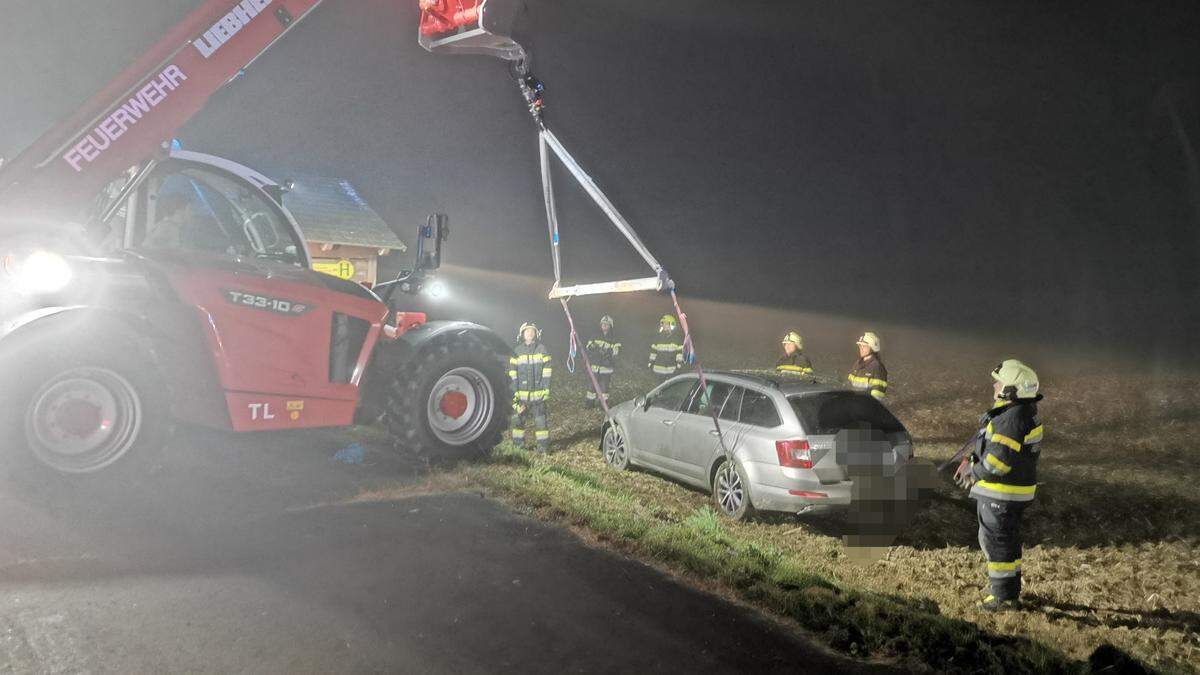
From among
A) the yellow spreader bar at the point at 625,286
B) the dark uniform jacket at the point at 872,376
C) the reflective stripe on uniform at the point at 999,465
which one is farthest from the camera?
the dark uniform jacket at the point at 872,376

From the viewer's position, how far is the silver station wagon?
715 cm

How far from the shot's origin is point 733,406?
8.21 m

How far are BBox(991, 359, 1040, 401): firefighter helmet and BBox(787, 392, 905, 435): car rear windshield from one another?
6.00 feet

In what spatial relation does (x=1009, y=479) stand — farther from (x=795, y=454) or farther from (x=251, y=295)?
(x=251, y=295)

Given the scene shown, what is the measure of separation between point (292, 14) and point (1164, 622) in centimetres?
892

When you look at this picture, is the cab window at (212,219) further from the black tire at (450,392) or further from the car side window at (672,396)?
the car side window at (672,396)

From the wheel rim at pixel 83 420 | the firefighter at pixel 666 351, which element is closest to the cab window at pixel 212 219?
the wheel rim at pixel 83 420

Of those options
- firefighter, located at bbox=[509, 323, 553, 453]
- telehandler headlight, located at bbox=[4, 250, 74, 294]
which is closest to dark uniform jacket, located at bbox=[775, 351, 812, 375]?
firefighter, located at bbox=[509, 323, 553, 453]

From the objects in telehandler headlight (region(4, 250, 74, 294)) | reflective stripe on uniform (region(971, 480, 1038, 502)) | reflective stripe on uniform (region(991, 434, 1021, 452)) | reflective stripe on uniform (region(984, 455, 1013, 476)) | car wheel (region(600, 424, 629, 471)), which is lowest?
car wheel (region(600, 424, 629, 471))

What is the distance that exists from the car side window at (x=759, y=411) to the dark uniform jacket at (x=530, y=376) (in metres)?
3.85

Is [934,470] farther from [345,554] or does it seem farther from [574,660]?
[345,554]

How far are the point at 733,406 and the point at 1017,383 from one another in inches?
122

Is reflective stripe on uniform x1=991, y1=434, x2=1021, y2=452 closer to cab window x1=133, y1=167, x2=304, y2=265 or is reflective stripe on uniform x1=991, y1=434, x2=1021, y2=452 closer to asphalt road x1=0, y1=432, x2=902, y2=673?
asphalt road x1=0, y1=432, x2=902, y2=673

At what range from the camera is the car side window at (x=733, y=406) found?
8.12 metres
